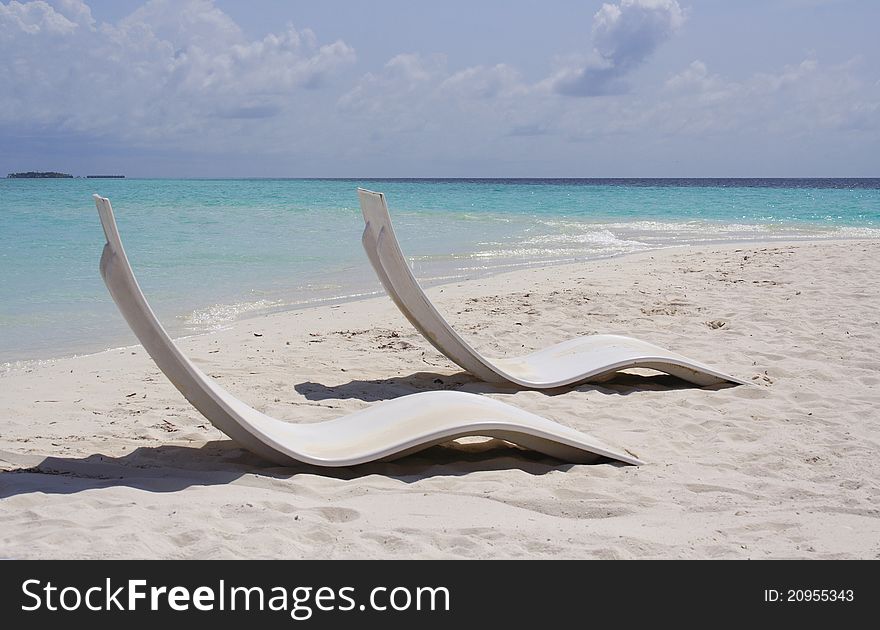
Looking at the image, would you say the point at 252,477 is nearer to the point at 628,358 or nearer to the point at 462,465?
the point at 462,465

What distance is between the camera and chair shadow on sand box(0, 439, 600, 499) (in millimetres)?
3592

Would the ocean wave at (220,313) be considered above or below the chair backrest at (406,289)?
below

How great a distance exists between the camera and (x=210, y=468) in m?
Answer: 3.92

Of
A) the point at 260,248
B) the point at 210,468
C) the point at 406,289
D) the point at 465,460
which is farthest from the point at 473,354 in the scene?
the point at 260,248

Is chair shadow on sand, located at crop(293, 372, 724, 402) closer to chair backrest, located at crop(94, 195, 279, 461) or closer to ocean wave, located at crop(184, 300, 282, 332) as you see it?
chair backrest, located at crop(94, 195, 279, 461)

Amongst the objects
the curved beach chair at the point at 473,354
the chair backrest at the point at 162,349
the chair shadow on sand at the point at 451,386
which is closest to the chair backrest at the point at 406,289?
the curved beach chair at the point at 473,354

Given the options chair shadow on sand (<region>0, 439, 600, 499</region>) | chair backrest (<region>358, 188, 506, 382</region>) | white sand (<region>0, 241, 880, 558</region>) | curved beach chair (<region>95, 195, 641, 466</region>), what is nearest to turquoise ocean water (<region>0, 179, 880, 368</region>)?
white sand (<region>0, 241, 880, 558</region>)

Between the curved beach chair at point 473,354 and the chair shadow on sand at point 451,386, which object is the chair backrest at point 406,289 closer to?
the curved beach chair at point 473,354

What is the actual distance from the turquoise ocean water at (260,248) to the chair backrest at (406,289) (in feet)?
9.38

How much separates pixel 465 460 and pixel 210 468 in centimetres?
121

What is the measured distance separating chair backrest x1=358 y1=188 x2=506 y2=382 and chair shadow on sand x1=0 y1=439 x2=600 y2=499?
1200 mm

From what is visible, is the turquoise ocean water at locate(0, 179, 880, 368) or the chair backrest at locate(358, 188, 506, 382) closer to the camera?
the chair backrest at locate(358, 188, 506, 382)

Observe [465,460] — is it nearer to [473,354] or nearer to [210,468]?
[210,468]

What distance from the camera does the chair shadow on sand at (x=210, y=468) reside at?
359 cm
